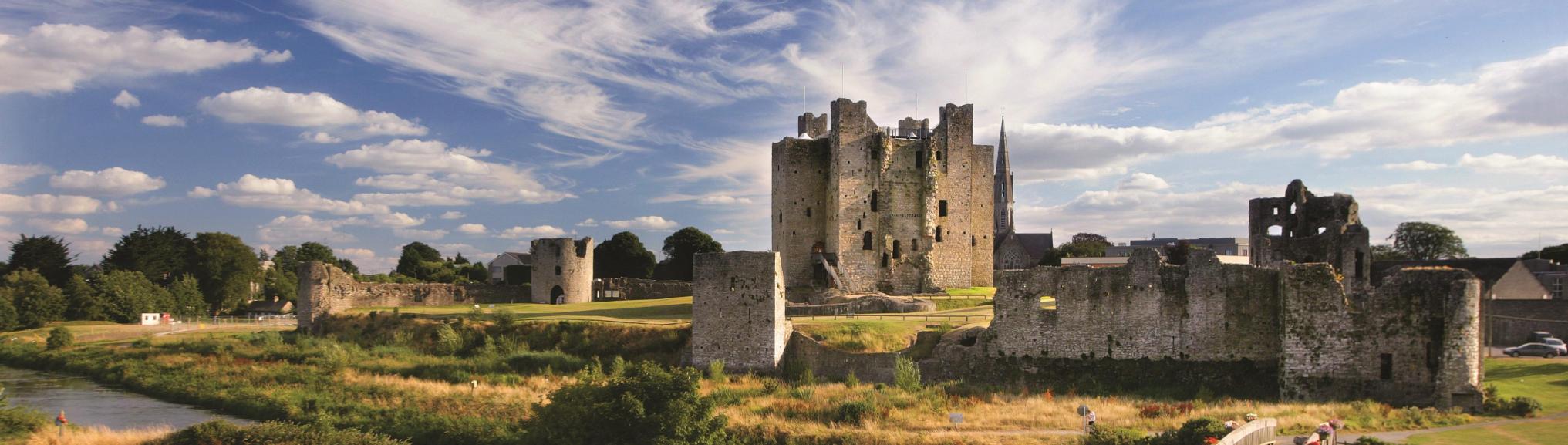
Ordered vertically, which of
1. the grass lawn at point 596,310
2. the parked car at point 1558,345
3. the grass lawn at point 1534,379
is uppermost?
the grass lawn at point 596,310

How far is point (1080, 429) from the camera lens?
61.5 feet

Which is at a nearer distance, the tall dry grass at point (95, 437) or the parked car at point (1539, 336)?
the tall dry grass at point (95, 437)

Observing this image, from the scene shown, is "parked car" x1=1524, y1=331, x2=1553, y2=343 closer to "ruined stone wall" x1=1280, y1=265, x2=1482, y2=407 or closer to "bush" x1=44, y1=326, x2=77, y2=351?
"ruined stone wall" x1=1280, y1=265, x2=1482, y2=407

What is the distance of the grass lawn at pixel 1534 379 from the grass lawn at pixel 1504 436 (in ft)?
6.45

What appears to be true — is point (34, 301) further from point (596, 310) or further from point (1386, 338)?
point (1386, 338)

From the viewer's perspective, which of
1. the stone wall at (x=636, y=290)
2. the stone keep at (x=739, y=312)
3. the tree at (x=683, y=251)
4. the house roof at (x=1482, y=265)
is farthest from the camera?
the tree at (x=683, y=251)

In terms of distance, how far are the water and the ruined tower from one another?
28.9 meters

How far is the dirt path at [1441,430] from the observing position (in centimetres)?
1648

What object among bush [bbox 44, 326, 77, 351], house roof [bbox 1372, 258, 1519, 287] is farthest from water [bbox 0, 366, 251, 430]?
house roof [bbox 1372, 258, 1519, 287]

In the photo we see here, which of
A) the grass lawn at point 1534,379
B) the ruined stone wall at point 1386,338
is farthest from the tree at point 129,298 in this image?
the grass lawn at point 1534,379

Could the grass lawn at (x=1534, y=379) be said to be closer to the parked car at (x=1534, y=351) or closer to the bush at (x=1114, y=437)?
the parked car at (x=1534, y=351)

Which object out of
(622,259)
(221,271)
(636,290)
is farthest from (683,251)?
(221,271)

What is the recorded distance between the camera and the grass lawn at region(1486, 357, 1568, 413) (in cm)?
2020

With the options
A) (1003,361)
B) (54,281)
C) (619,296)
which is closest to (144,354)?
(619,296)
